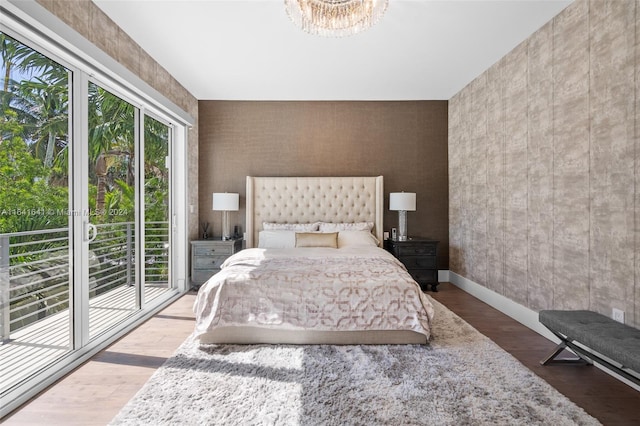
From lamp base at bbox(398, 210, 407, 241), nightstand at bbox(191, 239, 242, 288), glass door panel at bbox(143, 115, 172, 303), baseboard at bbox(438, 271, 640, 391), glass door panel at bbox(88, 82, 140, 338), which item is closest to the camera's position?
baseboard at bbox(438, 271, 640, 391)

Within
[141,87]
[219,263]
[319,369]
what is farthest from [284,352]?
[141,87]

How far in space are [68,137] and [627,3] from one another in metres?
4.06

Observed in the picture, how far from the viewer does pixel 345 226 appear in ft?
15.2

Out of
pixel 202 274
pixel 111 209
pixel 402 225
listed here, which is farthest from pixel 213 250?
pixel 402 225

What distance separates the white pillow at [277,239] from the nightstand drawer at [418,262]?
1525 millimetres

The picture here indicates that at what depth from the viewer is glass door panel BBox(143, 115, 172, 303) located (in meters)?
4.04

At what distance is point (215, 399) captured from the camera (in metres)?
1.96

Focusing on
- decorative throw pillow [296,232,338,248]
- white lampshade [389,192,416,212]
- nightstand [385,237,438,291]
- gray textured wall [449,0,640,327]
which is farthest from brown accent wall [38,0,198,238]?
gray textured wall [449,0,640,327]

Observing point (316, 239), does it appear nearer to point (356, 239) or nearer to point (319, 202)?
point (356, 239)

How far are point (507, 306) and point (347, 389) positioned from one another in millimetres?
2380

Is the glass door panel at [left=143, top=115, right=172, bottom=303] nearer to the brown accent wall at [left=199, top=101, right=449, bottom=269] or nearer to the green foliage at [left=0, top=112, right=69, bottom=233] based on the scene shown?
the brown accent wall at [left=199, top=101, right=449, bottom=269]

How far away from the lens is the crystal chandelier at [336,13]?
238 centimetres

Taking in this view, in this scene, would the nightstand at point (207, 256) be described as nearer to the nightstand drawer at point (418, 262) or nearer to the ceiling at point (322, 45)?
the ceiling at point (322, 45)

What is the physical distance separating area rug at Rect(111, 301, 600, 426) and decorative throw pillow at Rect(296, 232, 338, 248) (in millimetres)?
1588
